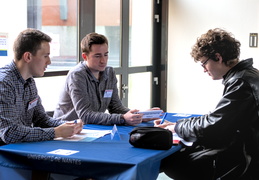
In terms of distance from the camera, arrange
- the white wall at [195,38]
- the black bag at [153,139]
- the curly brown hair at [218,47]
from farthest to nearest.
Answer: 1. the white wall at [195,38]
2. the curly brown hair at [218,47]
3. the black bag at [153,139]

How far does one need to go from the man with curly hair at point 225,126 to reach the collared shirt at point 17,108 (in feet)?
2.91

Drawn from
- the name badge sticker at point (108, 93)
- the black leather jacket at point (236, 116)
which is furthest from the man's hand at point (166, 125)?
the name badge sticker at point (108, 93)

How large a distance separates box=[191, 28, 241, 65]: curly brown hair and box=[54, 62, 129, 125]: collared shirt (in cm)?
81

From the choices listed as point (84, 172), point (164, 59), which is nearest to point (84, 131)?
point (84, 172)

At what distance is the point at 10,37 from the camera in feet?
11.6

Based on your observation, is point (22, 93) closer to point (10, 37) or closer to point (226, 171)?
point (10, 37)

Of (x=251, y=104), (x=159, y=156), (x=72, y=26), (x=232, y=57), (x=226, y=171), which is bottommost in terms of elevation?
(x=226, y=171)

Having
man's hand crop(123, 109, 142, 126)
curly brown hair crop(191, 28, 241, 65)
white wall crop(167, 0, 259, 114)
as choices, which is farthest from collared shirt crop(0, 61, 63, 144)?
white wall crop(167, 0, 259, 114)

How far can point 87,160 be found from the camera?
6.70 ft

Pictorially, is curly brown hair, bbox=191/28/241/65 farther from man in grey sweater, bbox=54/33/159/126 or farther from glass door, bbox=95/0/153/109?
glass door, bbox=95/0/153/109

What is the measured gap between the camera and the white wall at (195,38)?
220 inches

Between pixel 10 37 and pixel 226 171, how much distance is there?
212 cm

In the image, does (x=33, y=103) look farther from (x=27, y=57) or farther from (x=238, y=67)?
(x=238, y=67)

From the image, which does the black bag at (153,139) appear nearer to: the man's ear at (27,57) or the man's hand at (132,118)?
the man's hand at (132,118)
